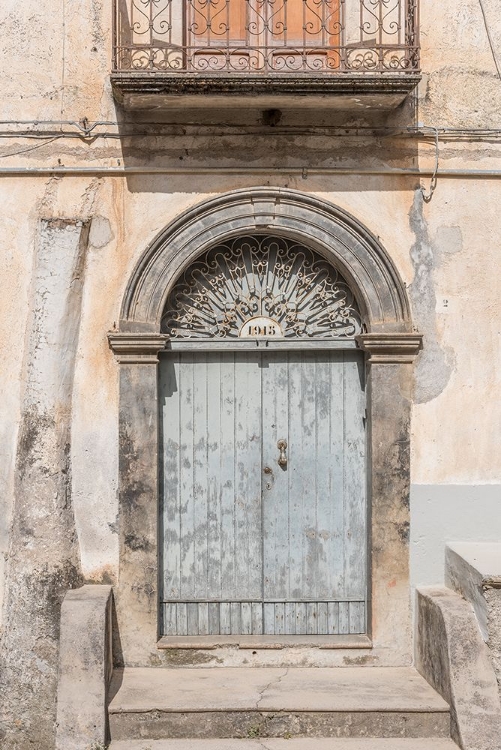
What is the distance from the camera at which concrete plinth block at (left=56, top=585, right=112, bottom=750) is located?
6.29 meters

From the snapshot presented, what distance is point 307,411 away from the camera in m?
7.54

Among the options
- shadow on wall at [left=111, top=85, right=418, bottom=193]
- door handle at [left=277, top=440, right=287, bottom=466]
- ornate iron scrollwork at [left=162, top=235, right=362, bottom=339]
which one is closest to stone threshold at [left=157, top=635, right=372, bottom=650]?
door handle at [left=277, top=440, right=287, bottom=466]

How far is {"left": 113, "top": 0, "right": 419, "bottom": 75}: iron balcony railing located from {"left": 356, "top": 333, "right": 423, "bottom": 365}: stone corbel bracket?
1.96 m

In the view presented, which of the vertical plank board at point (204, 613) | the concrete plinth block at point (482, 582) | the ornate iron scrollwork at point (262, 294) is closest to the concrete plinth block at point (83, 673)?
the vertical plank board at point (204, 613)

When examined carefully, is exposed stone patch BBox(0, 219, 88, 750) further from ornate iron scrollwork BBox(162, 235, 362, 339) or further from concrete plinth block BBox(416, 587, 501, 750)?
concrete plinth block BBox(416, 587, 501, 750)

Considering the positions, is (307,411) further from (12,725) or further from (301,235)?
(12,725)

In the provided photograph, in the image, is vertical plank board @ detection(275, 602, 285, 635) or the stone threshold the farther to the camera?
vertical plank board @ detection(275, 602, 285, 635)

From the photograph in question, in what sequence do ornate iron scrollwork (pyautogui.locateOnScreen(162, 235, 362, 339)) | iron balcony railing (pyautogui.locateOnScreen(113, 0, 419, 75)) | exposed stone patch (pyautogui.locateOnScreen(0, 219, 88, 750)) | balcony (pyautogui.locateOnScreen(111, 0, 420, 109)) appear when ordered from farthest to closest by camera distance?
ornate iron scrollwork (pyautogui.locateOnScreen(162, 235, 362, 339))
iron balcony railing (pyautogui.locateOnScreen(113, 0, 419, 75))
exposed stone patch (pyautogui.locateOnScreen(0, 219, 88, 750))
balcony (pyautogui.locateOnScreen(111, 0, 420, 109))

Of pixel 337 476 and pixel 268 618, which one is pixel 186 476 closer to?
pixel 337 476

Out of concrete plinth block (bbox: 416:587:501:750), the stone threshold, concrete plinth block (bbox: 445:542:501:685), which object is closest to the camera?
concrete plinth block (bbox: 416:587:501:750)

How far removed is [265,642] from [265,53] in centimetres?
459

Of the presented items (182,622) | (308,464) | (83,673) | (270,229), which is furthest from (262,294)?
(83,673)

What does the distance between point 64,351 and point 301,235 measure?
2028 millimetres

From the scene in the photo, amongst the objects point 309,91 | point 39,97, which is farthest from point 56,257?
point 309,91
